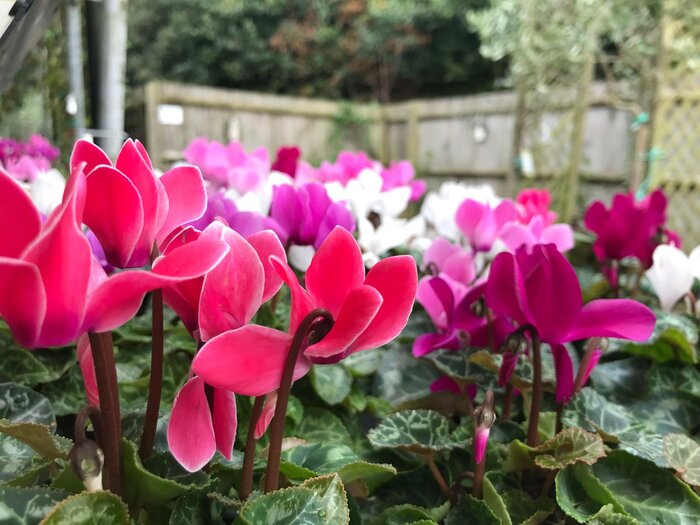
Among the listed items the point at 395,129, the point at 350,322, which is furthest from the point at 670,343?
the point at 395,129

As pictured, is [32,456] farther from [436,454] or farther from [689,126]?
[689,126]

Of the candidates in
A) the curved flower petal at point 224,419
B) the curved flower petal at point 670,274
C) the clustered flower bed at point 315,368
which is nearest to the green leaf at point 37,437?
the clustered flower bed at point 315,368

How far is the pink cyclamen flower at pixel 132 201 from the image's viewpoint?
424 mm

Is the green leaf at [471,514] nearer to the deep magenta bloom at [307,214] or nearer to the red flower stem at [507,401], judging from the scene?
the red flower stem at [507,401]

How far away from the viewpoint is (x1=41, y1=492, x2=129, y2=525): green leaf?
0.38m

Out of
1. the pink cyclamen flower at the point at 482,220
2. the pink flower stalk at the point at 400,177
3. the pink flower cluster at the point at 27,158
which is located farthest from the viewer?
the pink flower stalk at the point at 400,177

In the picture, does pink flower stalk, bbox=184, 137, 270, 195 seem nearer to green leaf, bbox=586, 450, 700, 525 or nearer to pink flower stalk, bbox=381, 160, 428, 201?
pink flower stalk, bbox=381, 160, 428, 201

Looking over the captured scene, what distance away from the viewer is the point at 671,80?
4.87 m

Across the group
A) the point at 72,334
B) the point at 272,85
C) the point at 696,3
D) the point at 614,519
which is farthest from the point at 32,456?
the point at 272,85

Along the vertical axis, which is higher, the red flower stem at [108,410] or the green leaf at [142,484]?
the red flower stem at [108,410]

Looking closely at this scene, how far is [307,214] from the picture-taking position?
88cm

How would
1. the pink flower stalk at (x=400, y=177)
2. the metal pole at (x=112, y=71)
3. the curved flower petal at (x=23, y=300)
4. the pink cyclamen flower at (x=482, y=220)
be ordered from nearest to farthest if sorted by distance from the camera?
1. the curved flower petal at (x=23, y=300)
2. the pink cyclamen flower at (x=482, y=220)
3. the metal pole at (x=112, y=71)
4. the pink flower stalk at (x=400, y=177)

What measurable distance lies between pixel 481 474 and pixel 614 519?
0.12 meters

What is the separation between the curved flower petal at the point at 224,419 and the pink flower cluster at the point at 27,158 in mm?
1010
